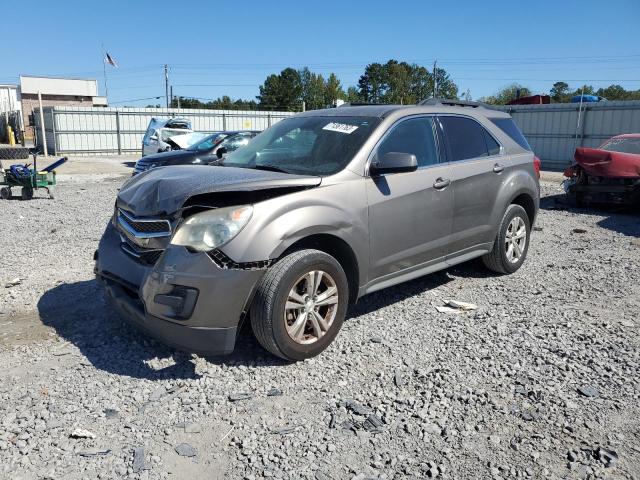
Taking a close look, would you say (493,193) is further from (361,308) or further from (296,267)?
(296,267)

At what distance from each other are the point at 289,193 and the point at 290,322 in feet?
2.89

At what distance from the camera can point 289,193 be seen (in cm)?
374

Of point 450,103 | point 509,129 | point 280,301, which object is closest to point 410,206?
point 280,301

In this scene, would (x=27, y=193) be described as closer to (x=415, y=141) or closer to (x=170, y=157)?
(x=170, y=157)

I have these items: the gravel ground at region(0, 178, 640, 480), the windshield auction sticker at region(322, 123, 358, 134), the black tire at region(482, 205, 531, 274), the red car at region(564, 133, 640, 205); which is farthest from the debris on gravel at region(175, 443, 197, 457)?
the red car at region(564, 133, 640, 205)

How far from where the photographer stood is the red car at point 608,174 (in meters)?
9.71

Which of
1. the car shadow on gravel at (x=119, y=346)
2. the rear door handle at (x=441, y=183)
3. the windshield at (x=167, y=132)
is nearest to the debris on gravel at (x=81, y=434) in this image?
the car shadow on gravel at (x=119, y=346)

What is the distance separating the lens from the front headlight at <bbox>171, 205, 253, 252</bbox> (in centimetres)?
342

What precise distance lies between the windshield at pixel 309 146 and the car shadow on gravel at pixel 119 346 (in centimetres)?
141

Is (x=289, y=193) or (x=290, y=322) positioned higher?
(x=289, y=193)

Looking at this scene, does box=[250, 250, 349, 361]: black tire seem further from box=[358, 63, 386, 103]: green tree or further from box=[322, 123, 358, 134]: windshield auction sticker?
box=[358, 63, 386, 103]: green tree

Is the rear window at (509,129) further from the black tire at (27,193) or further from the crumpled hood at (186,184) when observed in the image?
the black tire at (27,193)

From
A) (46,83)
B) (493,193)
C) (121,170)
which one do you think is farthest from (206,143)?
(46,83)

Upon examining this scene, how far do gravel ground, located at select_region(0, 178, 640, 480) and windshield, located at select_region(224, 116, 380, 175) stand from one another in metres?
1.37
